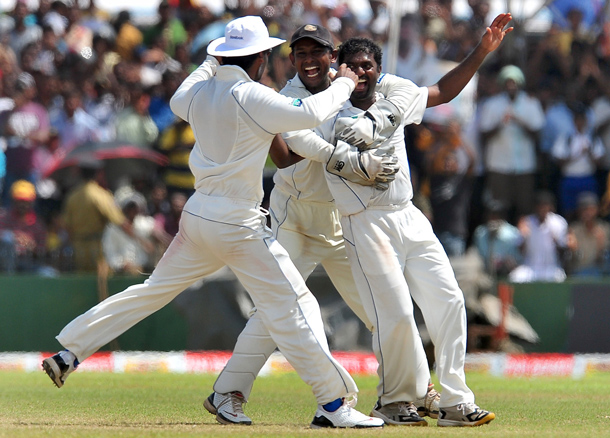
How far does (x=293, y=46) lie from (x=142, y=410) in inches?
112

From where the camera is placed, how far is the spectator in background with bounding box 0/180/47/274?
13.2m

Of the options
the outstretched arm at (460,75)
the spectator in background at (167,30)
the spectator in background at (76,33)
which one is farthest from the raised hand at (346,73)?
the spectator in background at (76,33)

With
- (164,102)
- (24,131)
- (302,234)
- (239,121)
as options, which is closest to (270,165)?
(164,102)

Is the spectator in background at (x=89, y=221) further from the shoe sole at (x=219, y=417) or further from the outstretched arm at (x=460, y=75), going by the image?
the outstretched arm at (x=460, y=75)

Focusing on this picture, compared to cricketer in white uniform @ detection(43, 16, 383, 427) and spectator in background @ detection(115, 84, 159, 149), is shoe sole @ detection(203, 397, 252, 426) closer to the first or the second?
cricketer in white uniform @ detection(43, 16, 383, 427)

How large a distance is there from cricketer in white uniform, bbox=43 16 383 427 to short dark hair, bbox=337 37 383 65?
0.37 m

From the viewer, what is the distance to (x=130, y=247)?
44.1 ft

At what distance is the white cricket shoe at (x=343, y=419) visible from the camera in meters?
6.38

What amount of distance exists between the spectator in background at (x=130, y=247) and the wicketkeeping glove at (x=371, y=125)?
6983 mm

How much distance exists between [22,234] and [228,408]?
731 centimetres

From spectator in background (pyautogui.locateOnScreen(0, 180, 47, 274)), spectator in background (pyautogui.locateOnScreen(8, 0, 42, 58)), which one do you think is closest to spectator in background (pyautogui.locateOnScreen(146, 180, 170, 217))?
spectator in background (pyautogui.locateOnScreen(0, 180, 47, 274))

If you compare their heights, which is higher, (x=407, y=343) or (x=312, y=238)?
(x=312, y=238)

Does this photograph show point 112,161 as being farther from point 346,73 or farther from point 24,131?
point 346,73

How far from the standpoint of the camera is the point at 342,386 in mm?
6418
